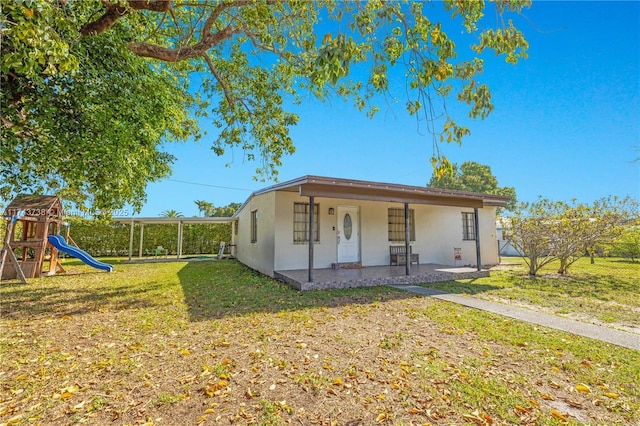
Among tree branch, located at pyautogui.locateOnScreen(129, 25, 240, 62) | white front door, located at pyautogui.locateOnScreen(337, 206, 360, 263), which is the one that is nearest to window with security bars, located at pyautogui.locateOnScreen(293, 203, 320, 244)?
white front door, located at pyautogui.locateOnScreen(337, 206, 360, 263)

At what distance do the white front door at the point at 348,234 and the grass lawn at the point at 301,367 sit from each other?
4481 mm

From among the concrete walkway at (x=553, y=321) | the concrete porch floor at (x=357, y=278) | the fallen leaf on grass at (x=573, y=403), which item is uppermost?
the concrete porch floor at (x=357, y=278)

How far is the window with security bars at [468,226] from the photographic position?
41.6 feet

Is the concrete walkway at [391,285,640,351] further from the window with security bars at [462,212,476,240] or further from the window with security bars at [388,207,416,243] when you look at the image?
Result: the window with security bars at [462,212,476,240]

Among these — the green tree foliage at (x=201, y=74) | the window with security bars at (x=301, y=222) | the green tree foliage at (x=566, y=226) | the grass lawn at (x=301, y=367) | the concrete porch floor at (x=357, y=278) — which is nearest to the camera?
the grass lawn at (x=301, y=367)

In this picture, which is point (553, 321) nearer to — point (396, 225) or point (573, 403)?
point (573, 403)

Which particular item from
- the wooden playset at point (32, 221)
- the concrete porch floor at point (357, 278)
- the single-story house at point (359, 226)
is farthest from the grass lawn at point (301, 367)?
the wooden playset at point (32, 221)

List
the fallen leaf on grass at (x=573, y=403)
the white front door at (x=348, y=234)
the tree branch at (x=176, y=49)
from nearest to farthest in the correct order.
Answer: the fallen leaf on grass at (x=573, y=403) < the tree branch at (x=176, y=49) < the white front door at (x=348, y=234)

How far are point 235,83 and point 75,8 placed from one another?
4946 millimetres

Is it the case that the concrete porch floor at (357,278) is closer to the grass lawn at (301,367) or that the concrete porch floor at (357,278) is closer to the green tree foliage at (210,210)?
the grass lawn at (301,367)

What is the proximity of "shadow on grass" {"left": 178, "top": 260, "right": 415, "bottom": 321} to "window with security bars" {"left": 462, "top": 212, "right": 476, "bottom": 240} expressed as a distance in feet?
22.4

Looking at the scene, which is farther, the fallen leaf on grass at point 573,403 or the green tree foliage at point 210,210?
the green tree foliage at point 210,210

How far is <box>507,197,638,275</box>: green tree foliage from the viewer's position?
9.20 m

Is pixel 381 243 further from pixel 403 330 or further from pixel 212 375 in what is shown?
pixel 212 375
